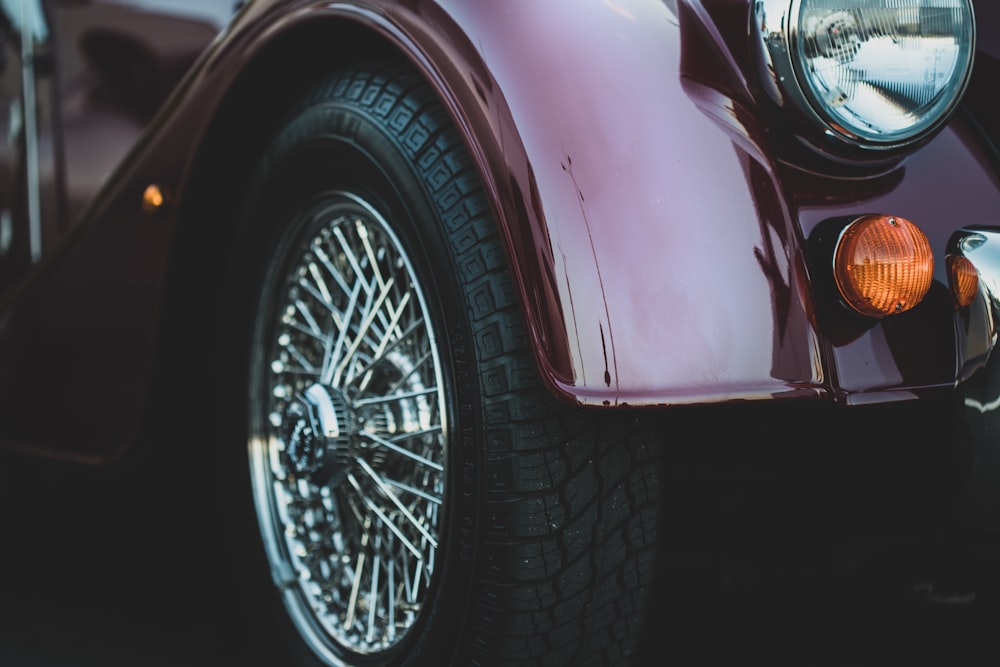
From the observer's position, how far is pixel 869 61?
1.06 m

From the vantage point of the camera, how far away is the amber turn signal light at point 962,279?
3.50 feet

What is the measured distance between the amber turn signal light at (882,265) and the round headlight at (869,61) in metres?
0.10

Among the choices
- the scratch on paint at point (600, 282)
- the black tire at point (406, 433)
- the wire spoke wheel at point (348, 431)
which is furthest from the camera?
the wire spoke wheel at point (348, 431)

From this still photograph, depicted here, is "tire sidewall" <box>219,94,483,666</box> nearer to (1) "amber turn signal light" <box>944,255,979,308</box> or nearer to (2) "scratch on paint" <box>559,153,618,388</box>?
(2) "scratch on paint" <box>559,153,618,388</box>

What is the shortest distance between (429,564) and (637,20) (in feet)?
2.29

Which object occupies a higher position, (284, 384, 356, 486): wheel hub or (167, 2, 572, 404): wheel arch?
(167, 2, 572, 404): wheel arch

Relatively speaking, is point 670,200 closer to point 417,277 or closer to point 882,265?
point 882,265

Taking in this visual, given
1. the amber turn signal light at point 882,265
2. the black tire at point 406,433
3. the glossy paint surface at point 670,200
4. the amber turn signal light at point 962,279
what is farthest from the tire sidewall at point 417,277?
the amber turn signal light at point 962,279

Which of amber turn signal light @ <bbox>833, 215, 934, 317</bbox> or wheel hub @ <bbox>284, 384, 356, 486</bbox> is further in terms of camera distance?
wheel hub @ <bbox>284, 384, 356, 486</bbox>

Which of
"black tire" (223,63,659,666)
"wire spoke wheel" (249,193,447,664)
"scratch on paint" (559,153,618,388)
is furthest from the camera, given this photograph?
"wire spoke wheel" (249,193,447,664)

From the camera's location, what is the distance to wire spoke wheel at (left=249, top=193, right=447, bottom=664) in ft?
4.44

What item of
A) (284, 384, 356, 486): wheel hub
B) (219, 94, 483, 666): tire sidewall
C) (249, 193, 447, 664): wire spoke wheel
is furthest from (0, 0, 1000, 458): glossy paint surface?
(284, 384, 356, 486): wheel hub

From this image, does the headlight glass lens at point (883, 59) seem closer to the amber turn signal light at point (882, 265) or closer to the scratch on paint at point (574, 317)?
the amber turn signal light at point (882, 265)

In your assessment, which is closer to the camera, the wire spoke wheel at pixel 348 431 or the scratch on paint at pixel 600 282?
the scratch on paint at pixel 600 282
